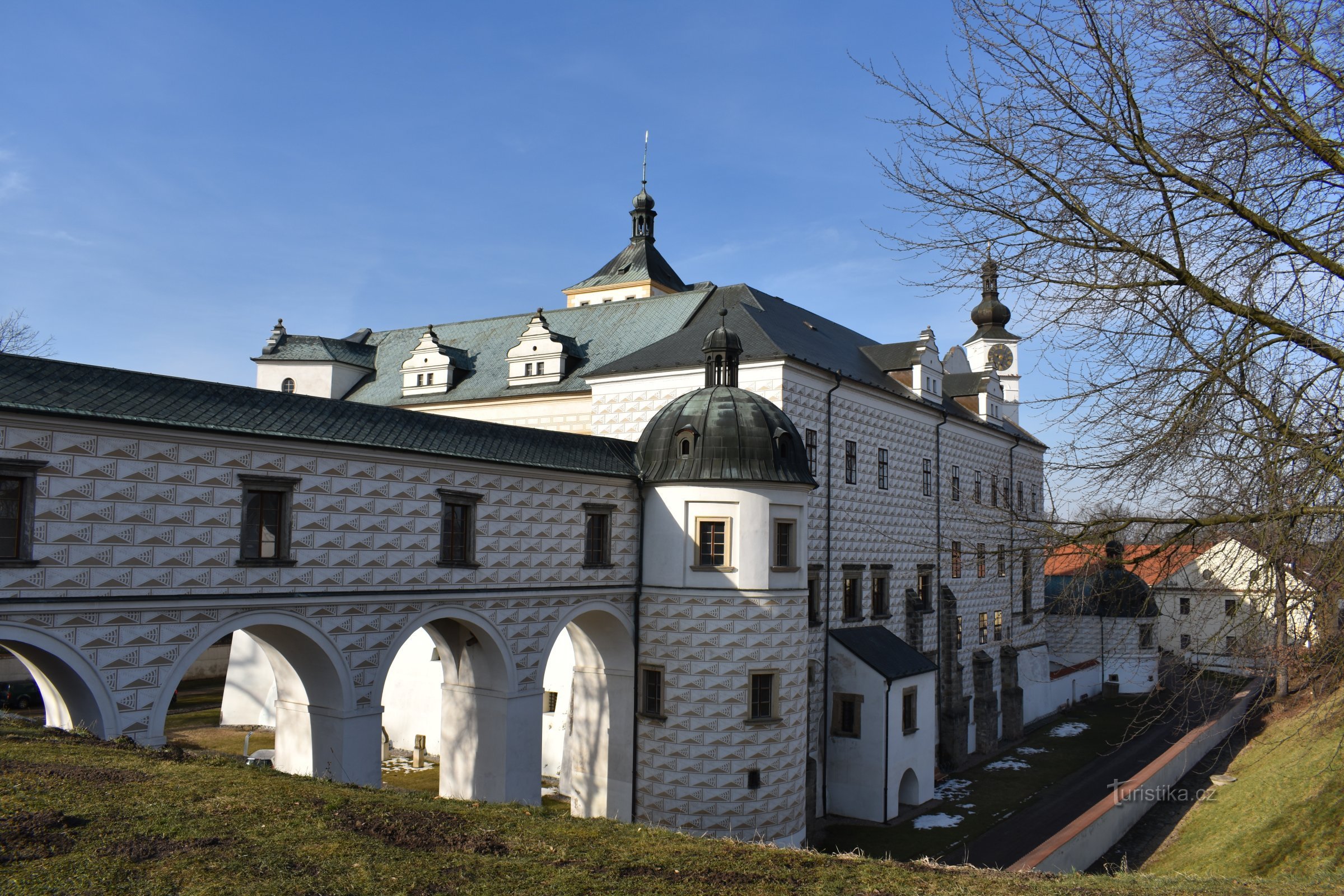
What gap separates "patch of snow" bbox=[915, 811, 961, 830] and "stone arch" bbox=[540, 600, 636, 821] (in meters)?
7.23

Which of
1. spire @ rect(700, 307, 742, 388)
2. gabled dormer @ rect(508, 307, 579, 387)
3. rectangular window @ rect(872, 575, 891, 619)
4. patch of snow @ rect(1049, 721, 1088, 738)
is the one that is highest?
gabled dormer @ rect(508, 307, 579, 387)

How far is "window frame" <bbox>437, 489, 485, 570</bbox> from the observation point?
52.2ft

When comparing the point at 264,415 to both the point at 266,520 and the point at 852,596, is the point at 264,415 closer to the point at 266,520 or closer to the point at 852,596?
the point at 266,520

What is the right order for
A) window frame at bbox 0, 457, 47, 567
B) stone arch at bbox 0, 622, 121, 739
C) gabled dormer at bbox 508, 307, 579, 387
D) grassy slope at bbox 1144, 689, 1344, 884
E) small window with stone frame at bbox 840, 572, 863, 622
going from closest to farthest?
window frame at bbox 0, 457, 47, 567 → stone arch at bbox 0, 622, 121, 739 → grassy slope at bbox 1144, 689, 1344, 884 → small window with stone frame at bbox 840, 572, 863, 622 → gabled dormer at bbox 508, 307, 579, 387

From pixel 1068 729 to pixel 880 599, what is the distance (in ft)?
45.4

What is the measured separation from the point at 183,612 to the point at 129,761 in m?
3.26

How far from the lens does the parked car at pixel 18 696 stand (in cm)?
2850

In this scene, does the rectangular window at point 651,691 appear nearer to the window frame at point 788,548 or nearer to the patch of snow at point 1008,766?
the window frame at point 788,548

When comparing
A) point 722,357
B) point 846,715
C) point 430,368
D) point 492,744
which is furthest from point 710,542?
point 430,368

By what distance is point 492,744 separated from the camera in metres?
17.3

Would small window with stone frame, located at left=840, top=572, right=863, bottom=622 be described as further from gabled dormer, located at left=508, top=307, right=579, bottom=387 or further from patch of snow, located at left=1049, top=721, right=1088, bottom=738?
patch of snow, located at left=1049, top=721, right=1088, bottom=738

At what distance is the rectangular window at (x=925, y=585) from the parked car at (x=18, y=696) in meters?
25.7

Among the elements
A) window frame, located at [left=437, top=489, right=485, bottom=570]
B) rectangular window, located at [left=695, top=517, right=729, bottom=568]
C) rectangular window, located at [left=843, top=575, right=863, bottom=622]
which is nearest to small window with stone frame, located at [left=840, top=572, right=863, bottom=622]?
rectangular window, located at [left=843, top=575, right=863, bottom=622]

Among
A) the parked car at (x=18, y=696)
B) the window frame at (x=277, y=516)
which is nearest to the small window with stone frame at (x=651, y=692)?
the window frame at (x=277, y=516)
